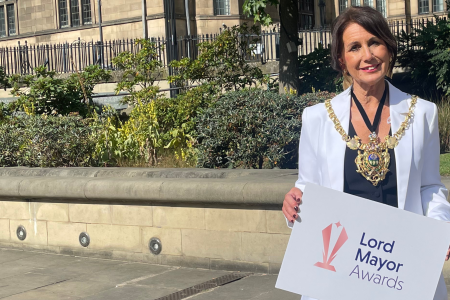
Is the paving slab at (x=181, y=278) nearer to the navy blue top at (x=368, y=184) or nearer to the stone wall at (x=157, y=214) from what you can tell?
the stone wall at (x=157, y=214)

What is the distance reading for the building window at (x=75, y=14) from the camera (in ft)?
118

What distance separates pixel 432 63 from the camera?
44.0ft

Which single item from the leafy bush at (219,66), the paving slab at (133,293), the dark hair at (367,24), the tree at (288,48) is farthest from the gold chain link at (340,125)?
the tree at (288,48)

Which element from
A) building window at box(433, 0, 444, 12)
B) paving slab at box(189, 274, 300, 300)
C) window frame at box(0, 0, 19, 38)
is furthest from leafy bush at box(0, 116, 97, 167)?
window frame at box(0, 0, 19, 38)

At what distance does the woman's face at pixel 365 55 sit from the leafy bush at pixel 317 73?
10.4 m

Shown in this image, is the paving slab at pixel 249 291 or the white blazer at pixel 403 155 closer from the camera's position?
the white blazer at pixel 403 155

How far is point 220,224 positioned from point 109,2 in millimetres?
29424

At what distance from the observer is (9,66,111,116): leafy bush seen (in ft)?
38.8

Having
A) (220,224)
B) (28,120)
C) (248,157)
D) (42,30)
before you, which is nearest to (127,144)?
(28,120)

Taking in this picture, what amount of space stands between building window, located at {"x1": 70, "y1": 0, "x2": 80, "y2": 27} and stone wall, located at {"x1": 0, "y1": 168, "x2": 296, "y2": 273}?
96.1 feet

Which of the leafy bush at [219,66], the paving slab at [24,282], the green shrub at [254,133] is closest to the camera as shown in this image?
the paving slab at [24,282]

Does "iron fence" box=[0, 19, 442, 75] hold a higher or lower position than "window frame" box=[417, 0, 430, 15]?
lower

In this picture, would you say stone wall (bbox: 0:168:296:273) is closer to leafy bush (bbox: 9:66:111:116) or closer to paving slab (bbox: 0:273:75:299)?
paving slab (bbox: 0:273:75:299)

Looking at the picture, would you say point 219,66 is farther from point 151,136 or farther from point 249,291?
point 249,291
